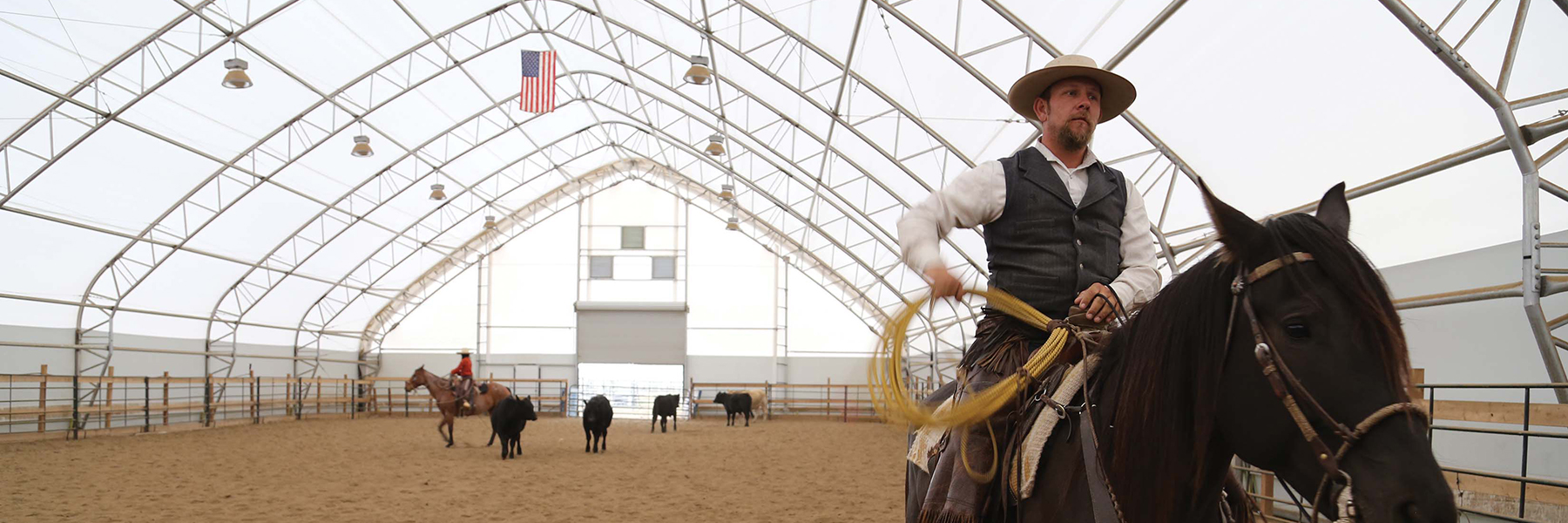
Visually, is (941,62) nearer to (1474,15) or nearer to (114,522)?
(1474,15)

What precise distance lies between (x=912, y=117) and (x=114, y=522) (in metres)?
11.0

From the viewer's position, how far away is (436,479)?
10.6m

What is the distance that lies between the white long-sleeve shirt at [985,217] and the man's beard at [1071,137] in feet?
0.16

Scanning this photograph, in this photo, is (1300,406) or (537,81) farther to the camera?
(537,81)

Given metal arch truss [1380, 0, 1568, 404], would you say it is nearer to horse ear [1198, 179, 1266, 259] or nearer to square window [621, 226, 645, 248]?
horse ear [1198, 179, 1266, 259]

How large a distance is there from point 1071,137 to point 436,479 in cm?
992

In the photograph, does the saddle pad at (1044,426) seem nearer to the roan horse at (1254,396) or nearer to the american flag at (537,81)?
the roan horse at (1254,396)

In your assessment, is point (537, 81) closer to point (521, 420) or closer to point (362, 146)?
point (362, 146)

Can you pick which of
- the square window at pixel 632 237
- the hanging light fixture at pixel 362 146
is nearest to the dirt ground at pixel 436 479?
the hanging light fixture at pixel 362 146

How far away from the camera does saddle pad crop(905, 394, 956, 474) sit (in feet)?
8.33

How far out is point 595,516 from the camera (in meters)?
8.07

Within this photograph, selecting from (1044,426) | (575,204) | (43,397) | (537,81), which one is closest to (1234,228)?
(1044,426)

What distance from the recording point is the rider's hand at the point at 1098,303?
7.16 feet

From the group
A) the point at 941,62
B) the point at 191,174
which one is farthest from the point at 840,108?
the point at 191,174
